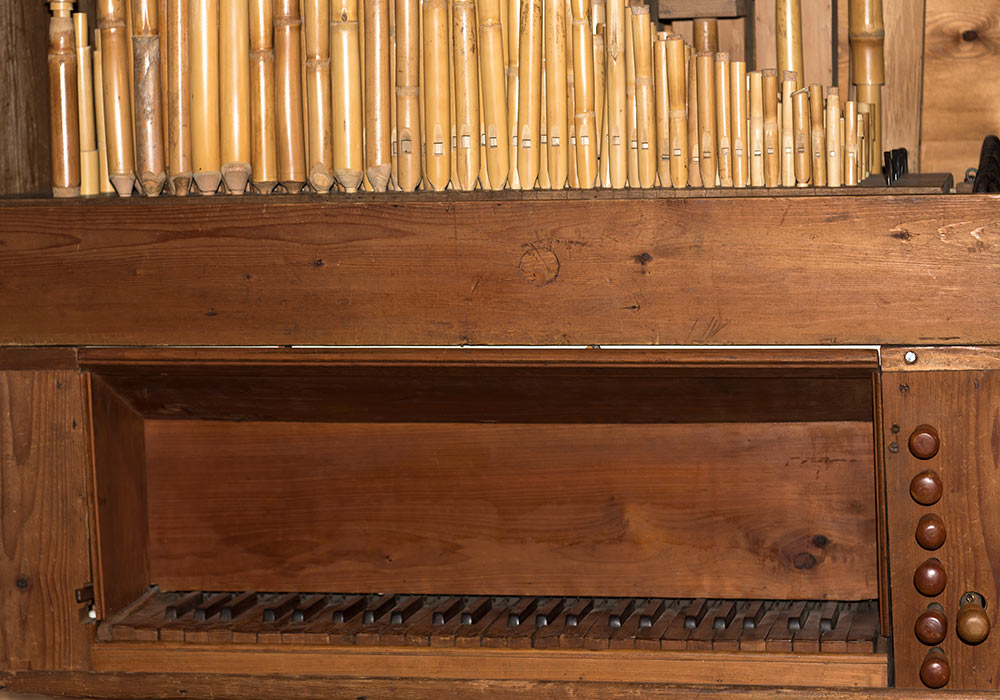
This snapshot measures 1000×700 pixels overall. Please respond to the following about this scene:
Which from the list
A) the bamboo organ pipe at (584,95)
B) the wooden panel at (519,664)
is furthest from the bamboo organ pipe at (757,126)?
the wooden panel at (519,664)

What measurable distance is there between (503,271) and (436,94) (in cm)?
29

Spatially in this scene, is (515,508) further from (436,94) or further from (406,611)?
(436,94)

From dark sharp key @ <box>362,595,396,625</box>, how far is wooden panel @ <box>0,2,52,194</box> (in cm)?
112

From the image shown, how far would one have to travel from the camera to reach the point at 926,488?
1625 mm

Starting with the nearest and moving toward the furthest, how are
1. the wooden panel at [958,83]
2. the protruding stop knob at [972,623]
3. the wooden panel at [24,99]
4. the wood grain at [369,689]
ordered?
the protruding stop knob at [972,623] < the wood grain at [369,689] < the wooden panel at [958,83] < the wooden panel at [24,99]

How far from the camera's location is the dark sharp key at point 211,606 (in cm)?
194

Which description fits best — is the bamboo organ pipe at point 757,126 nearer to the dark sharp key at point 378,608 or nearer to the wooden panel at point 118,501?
the dark sharp key at point 378,608

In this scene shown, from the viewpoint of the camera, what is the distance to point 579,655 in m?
1.78

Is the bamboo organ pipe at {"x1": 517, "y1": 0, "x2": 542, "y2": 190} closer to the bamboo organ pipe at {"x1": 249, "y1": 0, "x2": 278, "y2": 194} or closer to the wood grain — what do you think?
the bamboo organ pipe at {"x1": 249, "y1": 0, "x2": 278, "y2": 194}

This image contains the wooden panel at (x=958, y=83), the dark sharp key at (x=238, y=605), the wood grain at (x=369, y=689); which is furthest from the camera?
the wooden panel at (x=958, y=83)

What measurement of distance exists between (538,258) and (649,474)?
423 millimetres

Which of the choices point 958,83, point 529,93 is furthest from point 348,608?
point 958,83

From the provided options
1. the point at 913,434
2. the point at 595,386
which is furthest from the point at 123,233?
the point at 913,434

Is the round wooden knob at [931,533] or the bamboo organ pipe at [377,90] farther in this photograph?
the bamboo organ pipe at [377,90]
